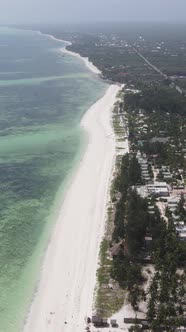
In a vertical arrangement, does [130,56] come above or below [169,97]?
above

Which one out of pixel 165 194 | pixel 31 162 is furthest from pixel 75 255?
pixel 31 162

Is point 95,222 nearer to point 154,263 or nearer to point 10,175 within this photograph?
point 154,263

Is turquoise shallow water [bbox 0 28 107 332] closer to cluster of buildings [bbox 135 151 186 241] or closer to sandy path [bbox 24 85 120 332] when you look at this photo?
sandy path [bbox 24 85 120 332]

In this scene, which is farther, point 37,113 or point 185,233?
point 37,113

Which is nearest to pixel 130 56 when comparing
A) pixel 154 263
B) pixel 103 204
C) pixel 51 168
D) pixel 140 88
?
pixel 140 88

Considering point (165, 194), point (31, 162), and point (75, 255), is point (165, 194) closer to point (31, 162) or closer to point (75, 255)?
point (75, 255)

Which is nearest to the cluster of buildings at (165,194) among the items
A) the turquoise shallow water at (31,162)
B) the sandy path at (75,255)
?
the sandy path at (75,255)
